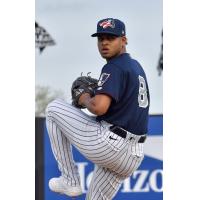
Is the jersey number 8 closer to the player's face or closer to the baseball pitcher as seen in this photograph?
the baseball pitcher

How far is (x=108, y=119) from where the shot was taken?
312 cm

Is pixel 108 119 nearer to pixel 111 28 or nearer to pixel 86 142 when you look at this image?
pixel 86 142

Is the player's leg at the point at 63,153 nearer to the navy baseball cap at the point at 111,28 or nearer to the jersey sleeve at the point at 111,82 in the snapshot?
the jersey sleeve at the point at 111,82

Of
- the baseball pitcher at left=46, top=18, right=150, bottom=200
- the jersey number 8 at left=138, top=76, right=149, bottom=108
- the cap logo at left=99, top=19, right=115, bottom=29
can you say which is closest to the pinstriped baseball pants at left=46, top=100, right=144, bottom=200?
the baseball pitcher at left=46, top=18, right=150, bottom=200

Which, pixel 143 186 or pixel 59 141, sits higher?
pixel 59 141

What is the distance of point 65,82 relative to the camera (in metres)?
4.53

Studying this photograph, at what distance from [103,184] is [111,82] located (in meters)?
0.64

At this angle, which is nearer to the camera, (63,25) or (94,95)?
(94,95)

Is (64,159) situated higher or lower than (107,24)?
lower

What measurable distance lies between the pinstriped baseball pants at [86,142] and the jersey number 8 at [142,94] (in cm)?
21

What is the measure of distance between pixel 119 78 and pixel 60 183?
2.23 ft

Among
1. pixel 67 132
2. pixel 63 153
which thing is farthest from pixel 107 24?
pixel 63 153
